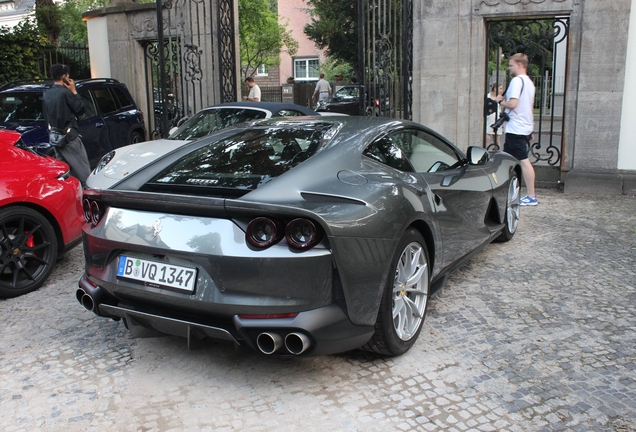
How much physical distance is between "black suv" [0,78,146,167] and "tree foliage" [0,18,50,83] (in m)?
4.82

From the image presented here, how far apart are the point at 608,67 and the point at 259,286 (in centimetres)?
828

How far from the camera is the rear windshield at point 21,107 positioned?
10586 mm

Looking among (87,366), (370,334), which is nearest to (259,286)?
(370,334)

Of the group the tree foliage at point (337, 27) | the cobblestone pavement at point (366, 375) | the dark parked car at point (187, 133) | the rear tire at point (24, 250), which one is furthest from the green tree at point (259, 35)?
the cobblestone pavement at point (366, 375)

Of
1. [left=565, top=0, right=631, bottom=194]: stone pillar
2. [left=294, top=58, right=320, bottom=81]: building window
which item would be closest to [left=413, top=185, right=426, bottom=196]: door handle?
[left=565, top=0, right=631, bottom=194]: stone pillar

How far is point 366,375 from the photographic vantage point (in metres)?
3.60

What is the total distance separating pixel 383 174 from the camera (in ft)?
12.5

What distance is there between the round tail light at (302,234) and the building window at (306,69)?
43.7m

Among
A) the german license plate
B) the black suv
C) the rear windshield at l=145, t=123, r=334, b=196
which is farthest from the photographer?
the black suv

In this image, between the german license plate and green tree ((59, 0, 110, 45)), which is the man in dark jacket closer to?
the german license plate

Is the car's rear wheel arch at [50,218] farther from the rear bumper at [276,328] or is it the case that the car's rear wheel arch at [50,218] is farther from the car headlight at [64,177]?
the rear bumper at [276,328]

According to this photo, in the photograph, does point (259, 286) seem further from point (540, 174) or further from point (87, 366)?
point (540, 174)

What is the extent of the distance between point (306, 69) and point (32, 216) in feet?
140

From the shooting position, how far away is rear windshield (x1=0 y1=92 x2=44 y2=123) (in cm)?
1059
